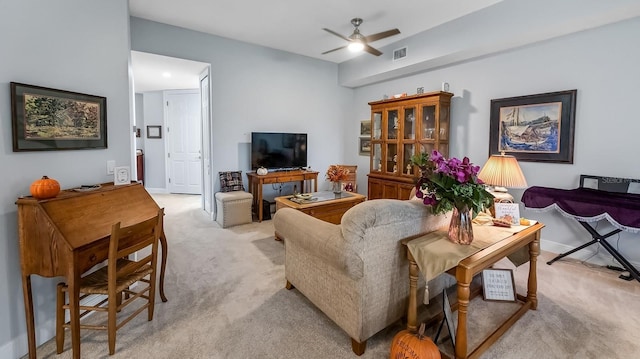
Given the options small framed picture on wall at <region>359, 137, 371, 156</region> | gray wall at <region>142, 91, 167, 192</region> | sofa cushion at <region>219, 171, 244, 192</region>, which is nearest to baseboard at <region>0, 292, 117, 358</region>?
sofa cushion at <region>219, 171, 244, 192</region>

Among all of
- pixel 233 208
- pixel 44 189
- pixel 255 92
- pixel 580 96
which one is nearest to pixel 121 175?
pixel 44 189

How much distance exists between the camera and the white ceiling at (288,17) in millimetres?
3633

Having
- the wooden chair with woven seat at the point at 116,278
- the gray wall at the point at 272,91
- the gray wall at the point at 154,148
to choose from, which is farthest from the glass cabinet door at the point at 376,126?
the gray wall at the point at 154,148

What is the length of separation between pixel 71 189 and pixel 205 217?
3205mm

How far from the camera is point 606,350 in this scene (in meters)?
1.94

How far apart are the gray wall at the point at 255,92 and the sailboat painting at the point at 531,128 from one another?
10.9 feet

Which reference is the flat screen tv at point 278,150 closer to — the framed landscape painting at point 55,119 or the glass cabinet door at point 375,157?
the glass cabinet door at point 375,157

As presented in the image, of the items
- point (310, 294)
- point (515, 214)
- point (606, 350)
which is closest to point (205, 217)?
point (310, 294)

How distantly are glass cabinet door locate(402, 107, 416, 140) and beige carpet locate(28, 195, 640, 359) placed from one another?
7.86 feet

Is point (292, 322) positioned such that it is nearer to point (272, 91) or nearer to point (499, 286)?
point (499, 286)

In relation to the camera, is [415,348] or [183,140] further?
[183,140]

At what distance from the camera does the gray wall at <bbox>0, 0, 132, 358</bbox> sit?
5.85 feet

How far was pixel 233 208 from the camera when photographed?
184 inches

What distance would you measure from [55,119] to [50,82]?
0.25 metres
